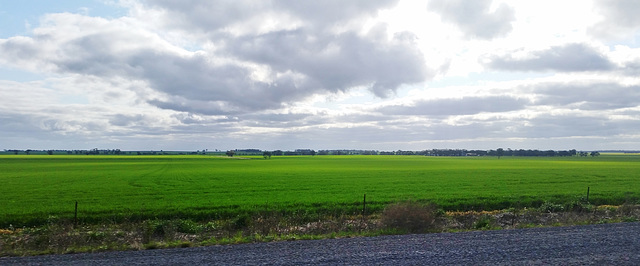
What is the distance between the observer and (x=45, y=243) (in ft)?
42.7

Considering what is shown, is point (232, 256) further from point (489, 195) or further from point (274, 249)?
point (489, 195)

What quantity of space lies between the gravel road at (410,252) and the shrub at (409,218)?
1.81 m

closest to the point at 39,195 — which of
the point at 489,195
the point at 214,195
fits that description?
the point at 214,195

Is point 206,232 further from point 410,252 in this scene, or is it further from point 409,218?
point 410,252

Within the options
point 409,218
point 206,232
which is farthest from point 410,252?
point 206,232

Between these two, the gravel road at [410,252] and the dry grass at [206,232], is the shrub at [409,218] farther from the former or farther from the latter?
the gravel road at [410,252]

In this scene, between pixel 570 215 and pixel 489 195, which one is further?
pixel 489 195

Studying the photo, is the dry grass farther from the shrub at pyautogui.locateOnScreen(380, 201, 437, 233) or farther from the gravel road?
the gravel road

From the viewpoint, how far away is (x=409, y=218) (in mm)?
15273

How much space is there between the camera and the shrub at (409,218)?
49.7 feet

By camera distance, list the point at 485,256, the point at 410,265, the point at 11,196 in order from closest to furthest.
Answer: the point at 410,265 → the point at 485,256 → the point at 11,196

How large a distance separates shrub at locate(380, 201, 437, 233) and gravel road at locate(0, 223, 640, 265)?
1814mm

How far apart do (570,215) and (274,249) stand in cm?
1589

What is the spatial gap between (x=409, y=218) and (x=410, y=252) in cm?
A: 429
